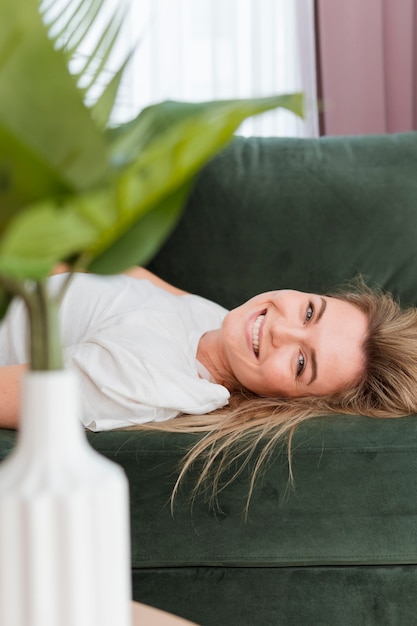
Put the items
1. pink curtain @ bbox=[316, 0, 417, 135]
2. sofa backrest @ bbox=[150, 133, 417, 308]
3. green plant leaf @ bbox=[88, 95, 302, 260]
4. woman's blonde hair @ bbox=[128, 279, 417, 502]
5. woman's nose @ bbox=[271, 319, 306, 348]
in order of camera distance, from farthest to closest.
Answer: pink curtain @ bbox=[316, 0, 417, 135]
sofa backrest @ bbox=[150, 133, 417, 308]
woman's nose @ bbox=[271, 319, 306, 348]
woman's blonde hair @ bbox=[128, 279, 417, 502]
green plant leaf @ bbox=[88, 95, 302, 260]

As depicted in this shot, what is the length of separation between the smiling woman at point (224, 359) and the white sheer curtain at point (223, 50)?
138 centimetres

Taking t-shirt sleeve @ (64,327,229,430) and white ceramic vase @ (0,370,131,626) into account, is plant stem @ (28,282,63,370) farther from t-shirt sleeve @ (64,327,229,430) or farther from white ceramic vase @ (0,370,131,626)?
t-shirt sleeve @ (64,327,229,430)

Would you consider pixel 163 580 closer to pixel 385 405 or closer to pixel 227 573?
pixel 227 573

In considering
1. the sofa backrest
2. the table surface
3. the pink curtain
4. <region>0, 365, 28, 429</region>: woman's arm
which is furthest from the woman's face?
the pink curtain

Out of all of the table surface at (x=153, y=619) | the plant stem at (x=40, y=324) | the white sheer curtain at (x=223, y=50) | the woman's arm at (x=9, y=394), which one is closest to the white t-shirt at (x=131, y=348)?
the woman's arm at (x=9, y=394)

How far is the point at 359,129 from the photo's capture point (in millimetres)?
3088

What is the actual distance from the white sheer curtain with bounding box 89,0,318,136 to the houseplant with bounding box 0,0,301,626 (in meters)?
2.65

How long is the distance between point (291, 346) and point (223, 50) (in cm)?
176

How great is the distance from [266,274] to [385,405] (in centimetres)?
49

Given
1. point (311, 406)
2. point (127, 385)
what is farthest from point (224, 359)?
point (127, 385)

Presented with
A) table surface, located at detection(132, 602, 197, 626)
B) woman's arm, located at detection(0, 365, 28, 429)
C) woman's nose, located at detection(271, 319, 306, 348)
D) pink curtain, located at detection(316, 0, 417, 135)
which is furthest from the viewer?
pink curtain, located at detection(316, 0, 417, 135)

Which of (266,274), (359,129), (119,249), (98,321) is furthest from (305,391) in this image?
(359,129)

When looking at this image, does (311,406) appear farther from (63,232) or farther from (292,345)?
(63,232)

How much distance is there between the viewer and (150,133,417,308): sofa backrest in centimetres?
200
